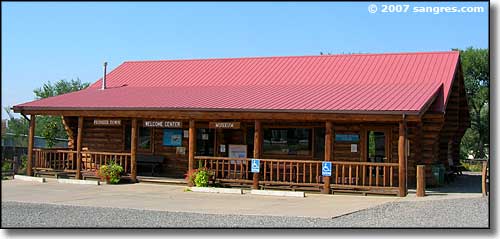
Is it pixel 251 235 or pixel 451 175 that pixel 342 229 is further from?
pixel 451 175

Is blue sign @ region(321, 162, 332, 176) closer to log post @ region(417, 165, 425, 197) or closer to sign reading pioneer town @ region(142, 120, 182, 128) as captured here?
log post @ region(417, 165, 425, 197)

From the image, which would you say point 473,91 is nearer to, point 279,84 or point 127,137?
point 279,84

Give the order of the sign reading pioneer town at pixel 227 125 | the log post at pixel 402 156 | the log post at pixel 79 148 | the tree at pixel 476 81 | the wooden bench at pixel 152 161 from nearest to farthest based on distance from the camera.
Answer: the log post at pixel 402 156 < the sign reading pioneer town at pixel 227 125 < the log post at pixel 79 148 < the wooden bench at pixel 152 161 < the tree at pixel 476 81

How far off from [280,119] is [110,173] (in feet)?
17.8

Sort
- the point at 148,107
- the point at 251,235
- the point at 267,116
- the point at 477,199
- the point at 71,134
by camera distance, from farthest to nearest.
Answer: the point at 71,134 < the point at 148,107 < the point at 267,116 < the point at 477,199 < the point at 251,235

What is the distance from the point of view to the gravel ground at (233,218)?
10828 mm

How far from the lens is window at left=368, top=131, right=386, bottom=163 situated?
1848 centimetres

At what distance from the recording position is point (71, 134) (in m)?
23.2

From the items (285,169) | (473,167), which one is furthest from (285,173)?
(473,167)

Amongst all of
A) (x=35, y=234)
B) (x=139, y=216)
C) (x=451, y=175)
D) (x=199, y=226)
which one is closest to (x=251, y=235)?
(x=199, y=226)

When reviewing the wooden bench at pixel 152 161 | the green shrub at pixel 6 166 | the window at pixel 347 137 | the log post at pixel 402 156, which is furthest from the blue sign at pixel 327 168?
the green shrub at pixel 6 166

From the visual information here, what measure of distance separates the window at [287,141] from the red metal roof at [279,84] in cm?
123

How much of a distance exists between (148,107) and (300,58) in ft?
25.6

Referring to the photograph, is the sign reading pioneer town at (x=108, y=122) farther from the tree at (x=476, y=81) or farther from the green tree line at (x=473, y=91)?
the tree at (x=476, y=81)
